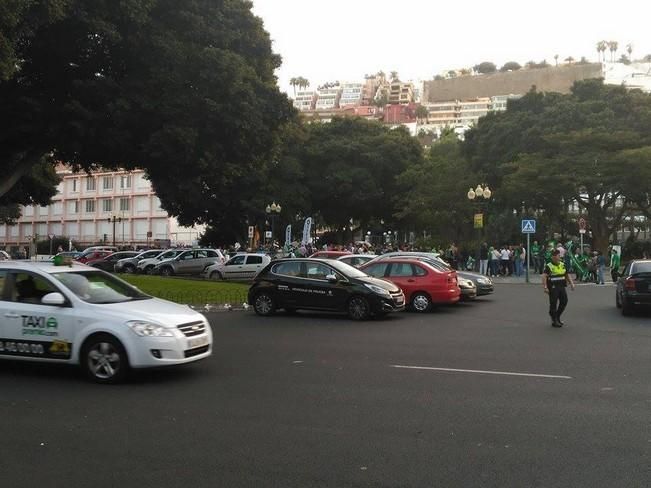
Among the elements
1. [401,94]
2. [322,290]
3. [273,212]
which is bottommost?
[322,290]

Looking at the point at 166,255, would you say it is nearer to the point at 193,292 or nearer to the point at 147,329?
the point at 193,292

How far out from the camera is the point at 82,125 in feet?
65.1

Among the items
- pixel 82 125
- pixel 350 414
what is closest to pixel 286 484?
pixel 350 414

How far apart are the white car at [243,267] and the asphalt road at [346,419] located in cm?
1994

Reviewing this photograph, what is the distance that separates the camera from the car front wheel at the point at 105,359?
27.1 feet

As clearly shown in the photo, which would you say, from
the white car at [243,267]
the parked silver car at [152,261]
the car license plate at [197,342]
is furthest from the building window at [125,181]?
the car license plate at [197,342]

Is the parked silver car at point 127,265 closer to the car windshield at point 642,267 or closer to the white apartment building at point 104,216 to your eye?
the car windshield at point 642,267

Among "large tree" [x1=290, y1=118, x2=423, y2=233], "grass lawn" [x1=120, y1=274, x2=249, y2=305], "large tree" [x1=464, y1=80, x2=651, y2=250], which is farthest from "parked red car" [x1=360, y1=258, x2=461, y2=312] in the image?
"large tree" [x1=290, y1=118, x2=423, y2=233]

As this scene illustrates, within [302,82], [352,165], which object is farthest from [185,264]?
[302,82]

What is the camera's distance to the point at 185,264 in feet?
120

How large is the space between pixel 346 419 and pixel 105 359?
3.43 m

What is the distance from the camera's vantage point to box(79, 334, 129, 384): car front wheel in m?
8.26

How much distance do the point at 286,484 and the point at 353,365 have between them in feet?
16.0

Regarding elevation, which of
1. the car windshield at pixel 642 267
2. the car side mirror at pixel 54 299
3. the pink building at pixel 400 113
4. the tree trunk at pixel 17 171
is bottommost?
the car side mirror at pixel 54 299
